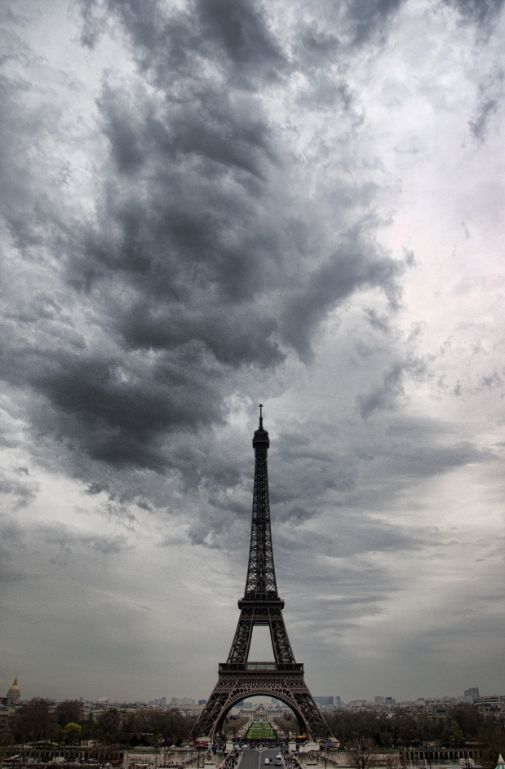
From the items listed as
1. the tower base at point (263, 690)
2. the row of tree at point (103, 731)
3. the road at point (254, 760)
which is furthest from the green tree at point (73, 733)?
the road at point (254, 760)

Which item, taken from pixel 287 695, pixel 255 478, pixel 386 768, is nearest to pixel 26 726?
pixel 287 695

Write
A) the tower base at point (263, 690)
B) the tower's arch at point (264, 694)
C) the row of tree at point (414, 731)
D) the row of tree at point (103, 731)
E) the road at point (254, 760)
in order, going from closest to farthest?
the road at point (254, 760)
the tower's arch at point (264, 694)
the tower base at point (263, 690)
the row of tree at point (103, 731)
the row of tree at point (414, 731)

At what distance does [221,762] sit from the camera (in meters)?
78.1

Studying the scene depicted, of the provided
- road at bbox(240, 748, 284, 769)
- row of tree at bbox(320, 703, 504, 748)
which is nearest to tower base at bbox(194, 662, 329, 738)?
road at bbox(240, 748, 284, 769)

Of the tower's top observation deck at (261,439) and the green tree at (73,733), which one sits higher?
the tower's top observation deck at (261,439)

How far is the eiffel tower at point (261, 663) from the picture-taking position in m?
102

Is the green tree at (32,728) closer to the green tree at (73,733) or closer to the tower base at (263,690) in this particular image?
the green tree at (73,733)

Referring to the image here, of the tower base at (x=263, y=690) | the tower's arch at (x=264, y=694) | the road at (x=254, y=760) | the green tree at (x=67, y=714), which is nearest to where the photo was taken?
the road at (x=254, y=760)

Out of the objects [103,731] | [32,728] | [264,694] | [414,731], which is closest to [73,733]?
[103,731]

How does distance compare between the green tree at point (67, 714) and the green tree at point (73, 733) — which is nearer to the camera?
the green tree at point (73, 733)

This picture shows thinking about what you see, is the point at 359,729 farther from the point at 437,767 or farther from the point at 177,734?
the point at 437,767

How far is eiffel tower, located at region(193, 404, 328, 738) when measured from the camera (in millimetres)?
102000

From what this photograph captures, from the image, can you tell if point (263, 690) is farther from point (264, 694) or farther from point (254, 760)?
point (254, 760)

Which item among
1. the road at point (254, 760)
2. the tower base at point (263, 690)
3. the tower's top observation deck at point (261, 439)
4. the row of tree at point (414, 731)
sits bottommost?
the road at point (254, 760)
